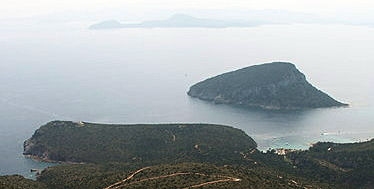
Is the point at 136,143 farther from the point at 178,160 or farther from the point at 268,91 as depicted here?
the point at 268,91

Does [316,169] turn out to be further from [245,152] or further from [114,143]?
[114,143]

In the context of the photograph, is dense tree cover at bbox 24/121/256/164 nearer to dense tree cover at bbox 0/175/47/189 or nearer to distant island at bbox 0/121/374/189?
distant island at bbox 0/121/374/189

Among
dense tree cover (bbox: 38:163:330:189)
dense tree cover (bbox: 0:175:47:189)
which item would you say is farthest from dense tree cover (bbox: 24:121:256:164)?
dense tree cover (bbox: 0:175:47:189)

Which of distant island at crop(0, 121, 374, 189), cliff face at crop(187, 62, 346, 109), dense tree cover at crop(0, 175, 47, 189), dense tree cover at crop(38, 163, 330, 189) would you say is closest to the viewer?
dense tree cover at crop(38, 163, 330, 189)

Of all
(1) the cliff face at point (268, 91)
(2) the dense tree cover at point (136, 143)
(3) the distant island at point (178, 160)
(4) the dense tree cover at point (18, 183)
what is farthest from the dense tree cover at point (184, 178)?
(1) the cliff face at point (268, 91)

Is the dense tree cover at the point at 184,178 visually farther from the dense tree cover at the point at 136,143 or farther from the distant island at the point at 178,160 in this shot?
the dense tree cover at the point at 136,143

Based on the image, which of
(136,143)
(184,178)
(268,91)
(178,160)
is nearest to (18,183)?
(184,178)
